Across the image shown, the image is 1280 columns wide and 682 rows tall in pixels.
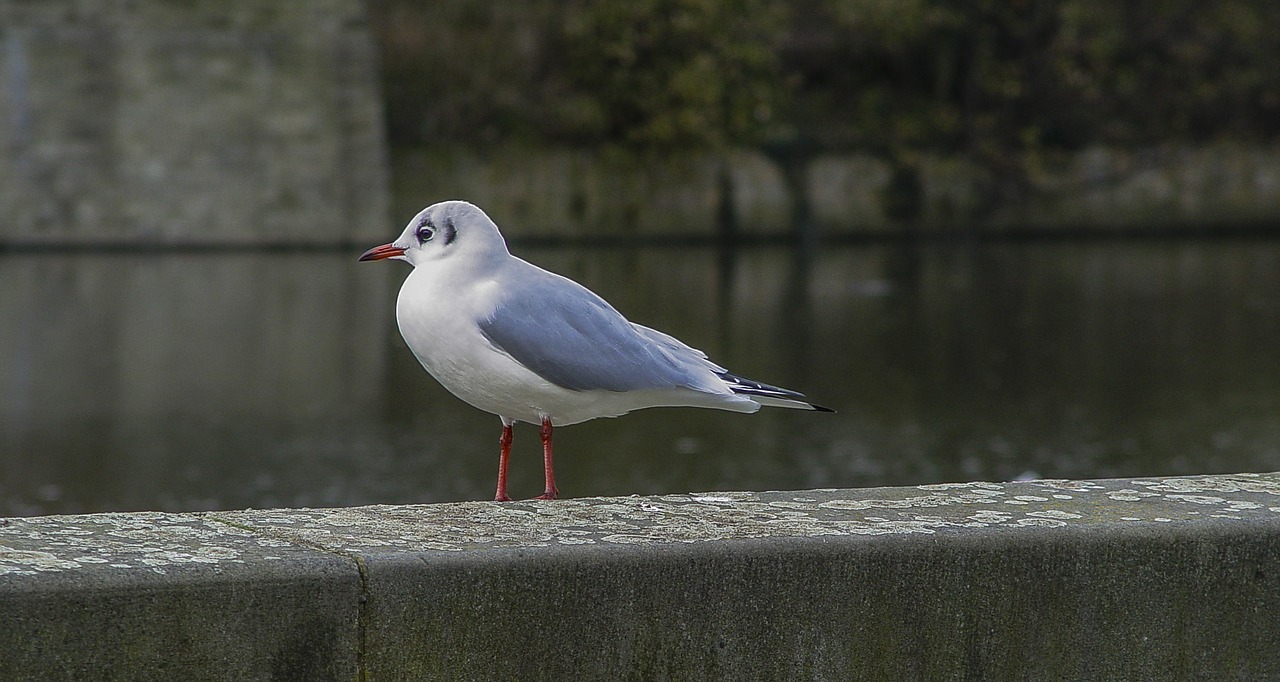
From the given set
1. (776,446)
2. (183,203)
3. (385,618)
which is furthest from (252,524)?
(183,203)

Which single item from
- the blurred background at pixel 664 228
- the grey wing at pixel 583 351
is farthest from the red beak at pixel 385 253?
the blurred background at pixel 664 228

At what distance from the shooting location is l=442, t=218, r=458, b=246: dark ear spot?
3.57 m

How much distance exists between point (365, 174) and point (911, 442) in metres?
16.5

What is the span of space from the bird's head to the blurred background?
6.31m

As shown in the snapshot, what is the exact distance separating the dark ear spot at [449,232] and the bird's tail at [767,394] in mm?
593

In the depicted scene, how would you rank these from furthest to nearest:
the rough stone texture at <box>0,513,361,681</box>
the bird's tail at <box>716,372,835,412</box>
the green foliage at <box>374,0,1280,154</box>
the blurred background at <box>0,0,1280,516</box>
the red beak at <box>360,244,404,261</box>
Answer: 1. the green foliage at <box>374,0,1280,154</box>
2. the blurred background at <box>0,0,1280,516</box>
3. the red beak at <box>360,244,404,261</box>
4. the bird's tail at <box>716,372,835,412</box>
5. the rough stone texture at <box>0,513,361,681</box>

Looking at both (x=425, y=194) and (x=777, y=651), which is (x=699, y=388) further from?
(x=425, y=194)

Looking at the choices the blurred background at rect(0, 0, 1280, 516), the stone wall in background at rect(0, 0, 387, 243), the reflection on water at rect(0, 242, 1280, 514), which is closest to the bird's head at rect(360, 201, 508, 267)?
the reflection on water at rect(0, 242, 1280, 514)

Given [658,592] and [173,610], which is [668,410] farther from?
[173,610]

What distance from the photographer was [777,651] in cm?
274

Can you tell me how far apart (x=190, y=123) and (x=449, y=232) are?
2354 centimetres

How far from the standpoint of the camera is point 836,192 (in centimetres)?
2933

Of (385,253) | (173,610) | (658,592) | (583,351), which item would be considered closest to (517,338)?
(583,351)

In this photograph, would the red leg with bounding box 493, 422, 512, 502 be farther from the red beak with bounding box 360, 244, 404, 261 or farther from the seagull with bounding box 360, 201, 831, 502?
the red beak with bounding box 360, 244, 404, 261
